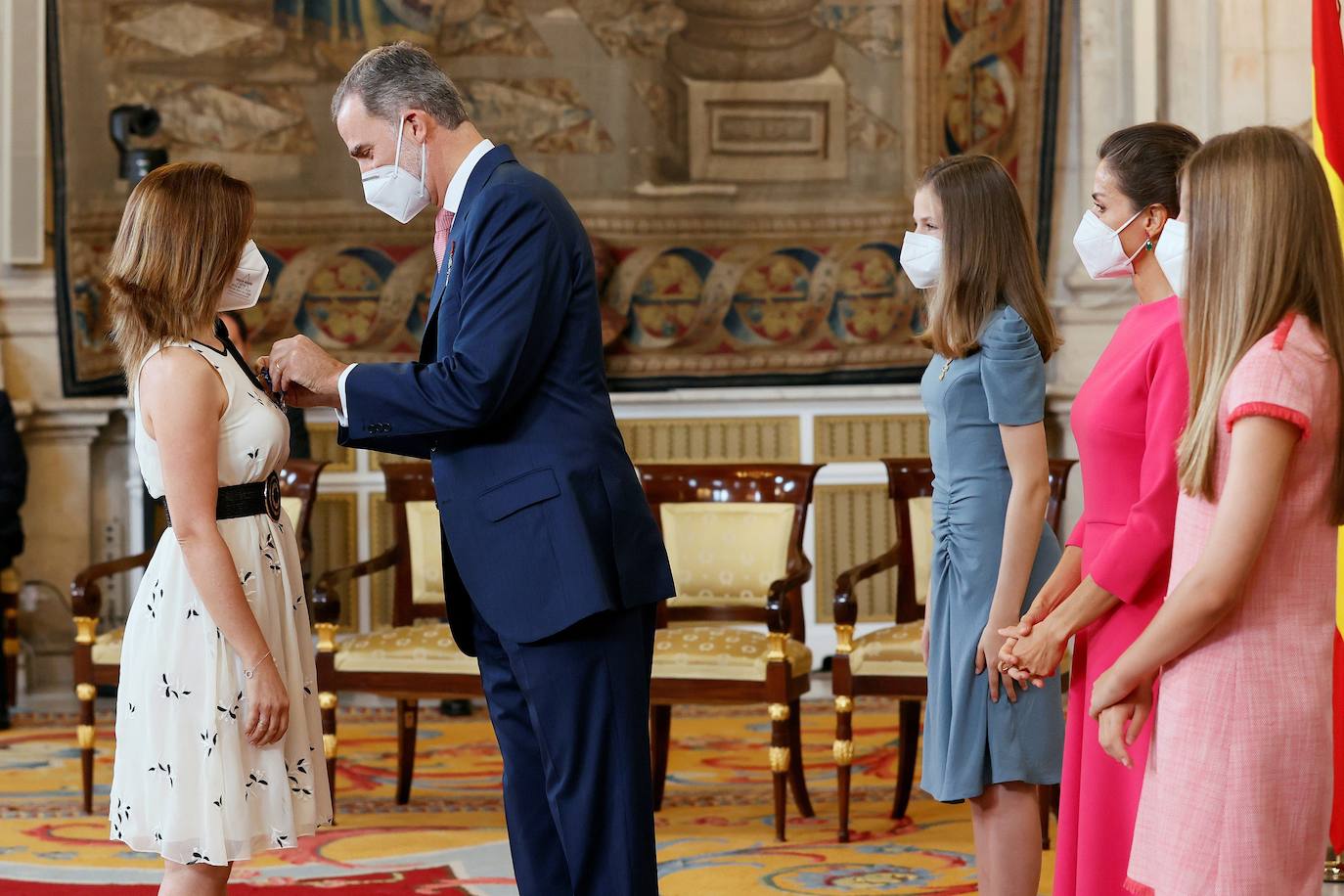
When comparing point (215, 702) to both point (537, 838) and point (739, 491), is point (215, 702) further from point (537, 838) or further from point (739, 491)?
point (739, 491)

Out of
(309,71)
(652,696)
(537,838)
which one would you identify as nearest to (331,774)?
(652,696)

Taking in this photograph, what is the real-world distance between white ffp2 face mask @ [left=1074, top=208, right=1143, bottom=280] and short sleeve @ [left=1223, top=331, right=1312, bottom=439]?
0.72 meters

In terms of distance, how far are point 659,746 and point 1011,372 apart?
Result: 250 centimetres

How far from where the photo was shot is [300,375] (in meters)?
2.45

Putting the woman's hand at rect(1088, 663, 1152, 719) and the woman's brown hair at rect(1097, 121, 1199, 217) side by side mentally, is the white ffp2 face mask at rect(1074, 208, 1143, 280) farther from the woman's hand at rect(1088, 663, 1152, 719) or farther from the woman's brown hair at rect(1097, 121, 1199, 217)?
the woman's hand at rect(1088, 663, 1152, 719)

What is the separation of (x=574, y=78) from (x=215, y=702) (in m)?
5.17

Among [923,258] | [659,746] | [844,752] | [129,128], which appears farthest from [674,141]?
[923,258]

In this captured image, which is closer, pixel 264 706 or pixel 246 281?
pixel 264 706

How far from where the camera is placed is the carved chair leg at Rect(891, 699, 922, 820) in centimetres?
477

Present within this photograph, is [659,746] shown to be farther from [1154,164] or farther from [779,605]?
[1154,164]

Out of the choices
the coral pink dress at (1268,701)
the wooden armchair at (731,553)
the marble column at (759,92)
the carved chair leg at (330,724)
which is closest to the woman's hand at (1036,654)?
the coral pink dress at (1268,701)

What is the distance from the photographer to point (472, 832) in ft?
15.1

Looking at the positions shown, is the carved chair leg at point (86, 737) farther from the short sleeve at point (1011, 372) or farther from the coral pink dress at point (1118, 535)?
the coral pink dress at point (1118, 535)

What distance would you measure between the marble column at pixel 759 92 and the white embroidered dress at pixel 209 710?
4.93 metres
